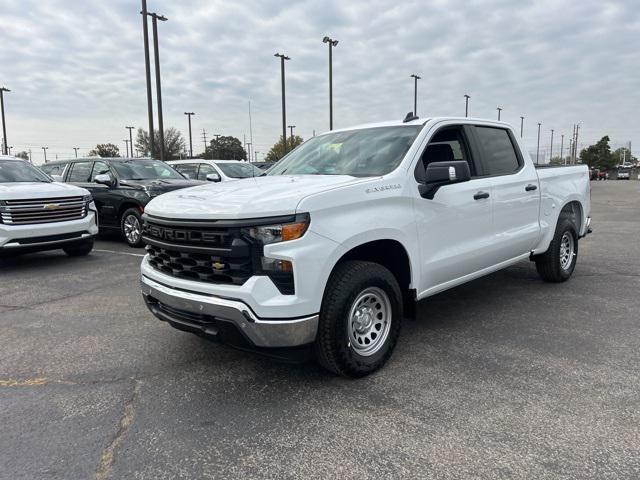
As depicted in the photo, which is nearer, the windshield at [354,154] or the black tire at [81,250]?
the windshield at [354,154]

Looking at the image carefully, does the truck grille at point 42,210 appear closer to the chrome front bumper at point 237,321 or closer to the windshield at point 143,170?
the windshield at point 143,170

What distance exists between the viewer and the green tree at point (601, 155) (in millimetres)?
92000

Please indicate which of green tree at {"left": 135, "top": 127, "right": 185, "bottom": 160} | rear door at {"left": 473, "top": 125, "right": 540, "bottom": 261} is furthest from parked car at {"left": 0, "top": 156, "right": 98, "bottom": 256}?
green tree at {"left": 135, "top": 127, "right": 185, "bottom": 160}

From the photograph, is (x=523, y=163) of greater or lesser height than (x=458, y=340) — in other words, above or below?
above

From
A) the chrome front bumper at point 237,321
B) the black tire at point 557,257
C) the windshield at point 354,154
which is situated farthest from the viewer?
the black tire at point 557,257

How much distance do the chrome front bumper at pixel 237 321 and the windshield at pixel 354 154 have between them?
4.69 feet

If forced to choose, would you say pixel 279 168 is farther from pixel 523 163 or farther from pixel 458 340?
pixel 523 163

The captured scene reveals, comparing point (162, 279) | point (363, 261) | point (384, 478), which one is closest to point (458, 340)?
point (363, 261)

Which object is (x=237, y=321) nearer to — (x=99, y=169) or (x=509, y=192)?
(x=509, y=192)

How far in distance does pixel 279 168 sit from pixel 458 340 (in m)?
2.29

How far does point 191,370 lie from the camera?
3721 mm

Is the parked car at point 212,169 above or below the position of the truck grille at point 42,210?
above

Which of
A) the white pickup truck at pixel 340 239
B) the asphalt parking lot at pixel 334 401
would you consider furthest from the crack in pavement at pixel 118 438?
the white pickup truck at pixel 340 239

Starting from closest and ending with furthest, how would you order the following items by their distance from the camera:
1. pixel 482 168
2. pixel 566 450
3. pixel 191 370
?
pixel 566 450 → pixel 191 370 → pixel 482 168
